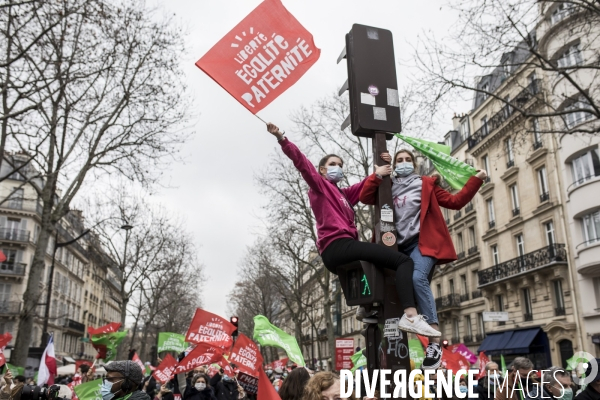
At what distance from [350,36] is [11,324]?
57.4m

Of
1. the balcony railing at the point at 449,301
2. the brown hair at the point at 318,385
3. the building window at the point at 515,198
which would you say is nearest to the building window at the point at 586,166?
the building window at the point at 515,198

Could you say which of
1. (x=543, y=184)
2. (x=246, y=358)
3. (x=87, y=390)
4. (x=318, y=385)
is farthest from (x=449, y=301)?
(x=318, y=385)

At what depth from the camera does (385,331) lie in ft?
12.9

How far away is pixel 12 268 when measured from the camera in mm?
54469

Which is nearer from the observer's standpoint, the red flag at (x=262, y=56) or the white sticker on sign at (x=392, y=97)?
the white sticker on sign at (x=392, y=97)

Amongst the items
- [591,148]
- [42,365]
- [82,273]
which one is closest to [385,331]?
[42,365]

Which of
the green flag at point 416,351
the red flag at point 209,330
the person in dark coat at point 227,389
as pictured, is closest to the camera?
the green flag at point 416,351

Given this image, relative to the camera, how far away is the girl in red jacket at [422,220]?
4.02 metres

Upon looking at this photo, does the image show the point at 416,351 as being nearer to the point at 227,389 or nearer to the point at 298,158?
the point at 227,389

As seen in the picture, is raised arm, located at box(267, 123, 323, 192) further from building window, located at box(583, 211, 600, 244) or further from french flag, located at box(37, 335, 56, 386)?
building window, located at box(583, 211, 600, 244)

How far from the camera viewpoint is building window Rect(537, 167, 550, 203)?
3213 cm

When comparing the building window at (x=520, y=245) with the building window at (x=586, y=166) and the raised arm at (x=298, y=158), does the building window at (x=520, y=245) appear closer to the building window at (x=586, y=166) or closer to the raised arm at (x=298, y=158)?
the building window at (x=586, y=166)

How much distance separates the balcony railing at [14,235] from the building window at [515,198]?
43.7m

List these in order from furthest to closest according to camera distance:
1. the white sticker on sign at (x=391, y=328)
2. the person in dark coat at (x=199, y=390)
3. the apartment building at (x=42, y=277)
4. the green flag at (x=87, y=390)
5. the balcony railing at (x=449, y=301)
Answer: the apartment building at (x=42, y=277) → the balcony railing at (x=449, y=301) → the person in dark coat at (x=199, y=390) → the green flag at (x=87, y=390) → the white sticker on sign at (x=391, y=328)
